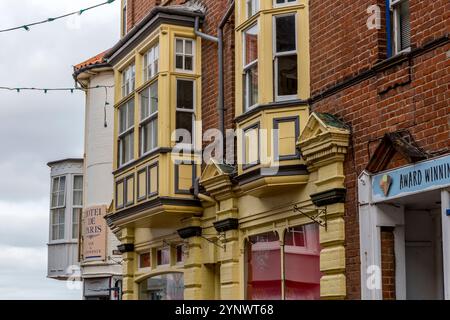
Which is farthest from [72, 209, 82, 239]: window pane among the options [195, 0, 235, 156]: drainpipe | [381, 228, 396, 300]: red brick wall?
[381, 228, 396, 300]: red brick wall

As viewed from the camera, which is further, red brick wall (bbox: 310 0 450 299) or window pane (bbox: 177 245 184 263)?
window pane (bbox: 177 245 184 263)

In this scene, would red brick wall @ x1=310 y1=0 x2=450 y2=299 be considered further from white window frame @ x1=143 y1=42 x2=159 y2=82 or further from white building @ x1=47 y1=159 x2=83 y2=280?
white building @ x1=47 y1=159 x2=83 y2=280

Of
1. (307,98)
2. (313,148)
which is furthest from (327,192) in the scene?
(307,98)

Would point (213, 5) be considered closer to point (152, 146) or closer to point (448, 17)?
point (152, 146)

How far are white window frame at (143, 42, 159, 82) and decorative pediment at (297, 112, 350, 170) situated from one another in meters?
5.24

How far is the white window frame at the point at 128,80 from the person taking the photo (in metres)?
19.0

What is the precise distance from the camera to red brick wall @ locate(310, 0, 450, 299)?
36.0 feet

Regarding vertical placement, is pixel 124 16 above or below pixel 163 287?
above

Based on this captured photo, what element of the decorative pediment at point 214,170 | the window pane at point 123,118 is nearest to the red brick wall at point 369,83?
the decorative pediment at point 214,170

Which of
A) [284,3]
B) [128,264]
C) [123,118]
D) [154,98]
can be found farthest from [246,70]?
[128,264]

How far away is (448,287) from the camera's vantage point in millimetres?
10656

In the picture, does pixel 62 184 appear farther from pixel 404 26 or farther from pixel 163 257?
pixel 404 26

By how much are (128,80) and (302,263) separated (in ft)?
23.7

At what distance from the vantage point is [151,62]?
59.3ft
